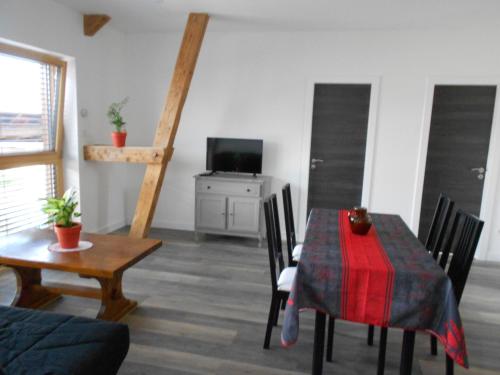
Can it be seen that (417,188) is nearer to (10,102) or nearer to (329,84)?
(329,84)

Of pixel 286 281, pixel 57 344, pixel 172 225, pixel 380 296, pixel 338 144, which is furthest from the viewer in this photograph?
pixel 172 225

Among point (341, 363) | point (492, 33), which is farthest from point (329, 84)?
point (341, 363)

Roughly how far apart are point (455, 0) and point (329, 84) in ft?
5.00

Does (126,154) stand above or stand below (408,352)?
above

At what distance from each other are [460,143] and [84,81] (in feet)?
14.4

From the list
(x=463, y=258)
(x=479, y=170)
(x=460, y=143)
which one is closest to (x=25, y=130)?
(x=463, y=258)

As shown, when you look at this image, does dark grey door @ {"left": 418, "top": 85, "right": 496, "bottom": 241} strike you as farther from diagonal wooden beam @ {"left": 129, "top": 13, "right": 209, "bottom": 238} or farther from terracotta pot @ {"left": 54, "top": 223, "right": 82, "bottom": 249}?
terracotta pot @ {"left": 54, "top": 223, "right": 82, "bottom": 249}

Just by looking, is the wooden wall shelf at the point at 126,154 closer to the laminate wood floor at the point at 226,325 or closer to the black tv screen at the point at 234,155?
the black tv screen at the point at 234,155

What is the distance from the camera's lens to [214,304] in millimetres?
2979

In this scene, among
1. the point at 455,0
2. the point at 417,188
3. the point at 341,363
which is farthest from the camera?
the point at 417,188

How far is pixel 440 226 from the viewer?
2713 mm

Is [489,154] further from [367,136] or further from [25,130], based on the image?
[25,130]

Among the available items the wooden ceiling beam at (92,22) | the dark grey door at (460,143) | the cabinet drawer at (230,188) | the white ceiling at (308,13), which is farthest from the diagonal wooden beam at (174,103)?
the dark grey door at (460,143)

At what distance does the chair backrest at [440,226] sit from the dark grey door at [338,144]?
1.74 m
